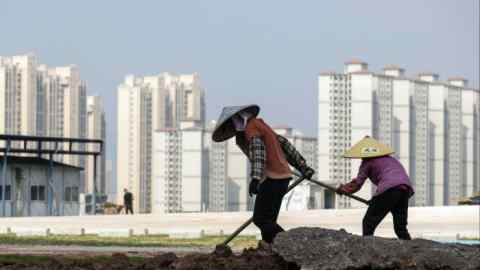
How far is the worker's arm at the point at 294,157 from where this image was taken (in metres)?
11.5

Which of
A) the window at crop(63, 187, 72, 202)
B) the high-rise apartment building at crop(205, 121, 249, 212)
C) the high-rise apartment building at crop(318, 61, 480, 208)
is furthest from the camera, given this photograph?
the high-rise apartment building at crop(205, 121, 249, 212)

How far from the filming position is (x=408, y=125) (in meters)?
138

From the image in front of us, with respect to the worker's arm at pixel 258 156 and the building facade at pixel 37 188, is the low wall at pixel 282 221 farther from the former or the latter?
the worker's arm at pixel 258 156

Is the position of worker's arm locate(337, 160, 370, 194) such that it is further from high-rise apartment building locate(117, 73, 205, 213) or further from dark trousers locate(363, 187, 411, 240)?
high-rise apartment building locate(117, 73, 205, 213)

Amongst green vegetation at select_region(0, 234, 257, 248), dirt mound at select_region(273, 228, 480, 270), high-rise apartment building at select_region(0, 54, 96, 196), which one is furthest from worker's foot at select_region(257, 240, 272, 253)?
high-rise apartment building at select_region(0, 54, 96, 196)

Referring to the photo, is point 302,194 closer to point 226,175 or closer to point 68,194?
point 68,194

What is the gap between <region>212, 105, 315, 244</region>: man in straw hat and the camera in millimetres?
11148

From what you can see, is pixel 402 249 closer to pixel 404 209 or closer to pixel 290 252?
pixel 290 252

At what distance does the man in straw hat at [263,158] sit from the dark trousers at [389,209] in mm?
984

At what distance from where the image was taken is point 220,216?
4122 cm

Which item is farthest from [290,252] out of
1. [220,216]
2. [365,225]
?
[220,216]

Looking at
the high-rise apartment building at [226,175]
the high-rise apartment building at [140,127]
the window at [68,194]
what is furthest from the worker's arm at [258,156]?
the high-rise apartment building at [140,127]

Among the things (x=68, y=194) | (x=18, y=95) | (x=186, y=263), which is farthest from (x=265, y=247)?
(x=18, y=95)

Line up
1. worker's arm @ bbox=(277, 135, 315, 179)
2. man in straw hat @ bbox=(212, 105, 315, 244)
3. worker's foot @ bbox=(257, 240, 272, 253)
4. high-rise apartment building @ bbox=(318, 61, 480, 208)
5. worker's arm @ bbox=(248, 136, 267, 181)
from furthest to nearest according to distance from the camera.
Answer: high-rise apartment building @ bbox=(318, 61, 480, 208), worker's arm @ bbox=(277, 135, 315, 179), man in straw hat @ bbox=(212, 105, 315, 244), worker's arm @ bbox=(248, 136, 267, 181), worker's foot @ bbox=(257, 240, 272, 253)
